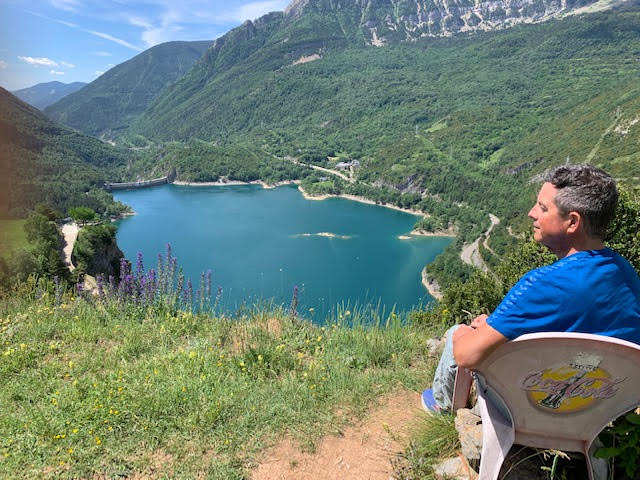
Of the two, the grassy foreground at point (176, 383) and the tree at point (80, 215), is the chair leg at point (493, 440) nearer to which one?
the grassy foreground at point (176, 383)

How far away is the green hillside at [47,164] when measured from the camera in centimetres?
79

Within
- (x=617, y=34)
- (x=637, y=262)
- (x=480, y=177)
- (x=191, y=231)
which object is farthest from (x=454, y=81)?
(x=637, y=262)

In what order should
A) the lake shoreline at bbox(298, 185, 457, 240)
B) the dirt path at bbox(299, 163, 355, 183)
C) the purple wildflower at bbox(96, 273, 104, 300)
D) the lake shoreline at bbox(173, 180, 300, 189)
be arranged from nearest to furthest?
the purple wildflower at bbox(96, 273, 104, 300) → the lake shoreline at bbox(298, 185, 457, 240) → the dirt path at bbox(299, 163, 355, 183) → the lake shoreline at bbox(173, 180, 300, 189)

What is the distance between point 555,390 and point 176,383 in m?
1.88

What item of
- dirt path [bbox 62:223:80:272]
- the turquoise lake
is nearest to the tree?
dirt path [bbox 62:223:80:272]

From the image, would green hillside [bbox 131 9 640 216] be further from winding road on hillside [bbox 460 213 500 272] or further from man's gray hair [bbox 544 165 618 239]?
man's gray hair [bbox 544 165 618 239]

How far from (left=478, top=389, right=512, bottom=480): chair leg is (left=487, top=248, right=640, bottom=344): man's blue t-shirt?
421 mm

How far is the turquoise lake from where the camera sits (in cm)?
3553

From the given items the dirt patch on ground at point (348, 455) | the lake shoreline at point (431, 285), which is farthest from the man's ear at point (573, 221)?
the lake shoreline at point (431, 285)

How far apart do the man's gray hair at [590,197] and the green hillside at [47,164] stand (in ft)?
4.73

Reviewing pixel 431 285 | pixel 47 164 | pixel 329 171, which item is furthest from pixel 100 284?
pixel 329 171

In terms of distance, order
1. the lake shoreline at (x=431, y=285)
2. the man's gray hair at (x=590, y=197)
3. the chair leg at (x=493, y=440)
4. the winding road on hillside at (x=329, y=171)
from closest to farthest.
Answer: the man's gray hair at (x=590, y=197) → the chair leg at (x=493, y=440) → the lake shoreline at (x=431, y=285) → the winding road on hillside at (x=329, y=171)

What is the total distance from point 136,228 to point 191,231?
22.4 feet

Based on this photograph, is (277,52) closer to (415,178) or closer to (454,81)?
(454,81)
